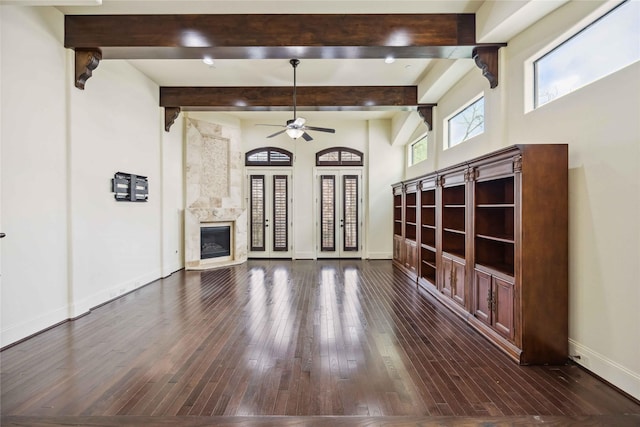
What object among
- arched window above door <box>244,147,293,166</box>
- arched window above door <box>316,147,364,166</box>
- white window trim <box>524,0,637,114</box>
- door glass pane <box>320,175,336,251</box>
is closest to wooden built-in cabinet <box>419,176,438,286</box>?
white window trim <box>524,0,637,114</box>

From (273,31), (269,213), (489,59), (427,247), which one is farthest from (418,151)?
(273,31)

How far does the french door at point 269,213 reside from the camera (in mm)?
8742

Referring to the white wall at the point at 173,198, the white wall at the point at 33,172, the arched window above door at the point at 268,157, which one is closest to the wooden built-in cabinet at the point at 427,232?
the arched window above door at the point at 268,157

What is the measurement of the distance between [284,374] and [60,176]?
3.69 m

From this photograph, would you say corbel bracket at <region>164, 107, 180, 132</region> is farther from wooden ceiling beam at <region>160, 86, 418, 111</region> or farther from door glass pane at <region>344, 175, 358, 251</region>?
door glass pane at <region>344, 175, 358, 251</region>

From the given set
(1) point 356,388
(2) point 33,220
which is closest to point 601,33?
(1) point 356,388

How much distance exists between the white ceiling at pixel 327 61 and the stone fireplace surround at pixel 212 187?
989 mm

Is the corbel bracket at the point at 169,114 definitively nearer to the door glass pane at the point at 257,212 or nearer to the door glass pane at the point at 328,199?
the door glass pane at the point at 257,212

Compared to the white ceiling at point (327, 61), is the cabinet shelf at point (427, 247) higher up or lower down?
lower down

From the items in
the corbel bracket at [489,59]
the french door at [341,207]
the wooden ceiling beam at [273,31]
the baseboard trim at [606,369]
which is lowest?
the baseboard trim at [606,369]

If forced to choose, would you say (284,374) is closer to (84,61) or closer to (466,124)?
(84,61)

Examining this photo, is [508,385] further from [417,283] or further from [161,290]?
[161,290]

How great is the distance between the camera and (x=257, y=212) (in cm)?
877

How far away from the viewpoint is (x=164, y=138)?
6.41 m
